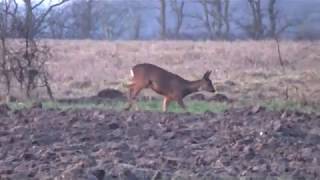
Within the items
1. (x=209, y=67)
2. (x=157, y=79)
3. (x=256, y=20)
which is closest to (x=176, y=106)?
(x=157, y=79)

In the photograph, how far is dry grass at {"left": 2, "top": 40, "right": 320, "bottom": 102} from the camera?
2530 centimetres

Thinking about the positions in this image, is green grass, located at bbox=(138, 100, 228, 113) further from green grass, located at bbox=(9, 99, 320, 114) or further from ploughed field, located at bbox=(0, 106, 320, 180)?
ploughed field, located at bbox=(0, 106, 320, 180)

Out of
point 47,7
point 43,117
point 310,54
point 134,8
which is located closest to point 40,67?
point 47,7

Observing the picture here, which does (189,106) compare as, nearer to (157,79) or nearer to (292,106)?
(157,79)

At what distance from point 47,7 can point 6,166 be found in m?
13.0

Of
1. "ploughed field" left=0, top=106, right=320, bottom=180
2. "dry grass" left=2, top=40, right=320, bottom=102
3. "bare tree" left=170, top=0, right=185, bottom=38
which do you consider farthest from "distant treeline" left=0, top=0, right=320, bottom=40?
"ploughed field" left=0, top=106, right=320, bottom=180

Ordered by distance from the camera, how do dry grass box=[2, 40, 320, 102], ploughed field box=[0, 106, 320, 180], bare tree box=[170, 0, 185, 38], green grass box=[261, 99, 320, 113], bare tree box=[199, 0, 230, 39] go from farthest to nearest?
bare tree box=[170, 0, 185, 38], bare tree box=[199, 0, 230, 39], dry grass box=[2, 40, 320, 102], green grass box=[261, 99, 320, 113], ploughed field box=[0, 106, 320, 180]

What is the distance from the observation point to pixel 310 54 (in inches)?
1425

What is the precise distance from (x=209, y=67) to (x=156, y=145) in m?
20.4

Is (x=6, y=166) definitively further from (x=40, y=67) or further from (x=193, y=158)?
(x=40, y=67)

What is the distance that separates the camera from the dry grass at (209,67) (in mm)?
25297

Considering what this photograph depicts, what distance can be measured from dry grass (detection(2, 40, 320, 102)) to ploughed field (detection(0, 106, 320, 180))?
6697 millimetres

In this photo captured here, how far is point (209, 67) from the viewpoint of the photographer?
32031mm

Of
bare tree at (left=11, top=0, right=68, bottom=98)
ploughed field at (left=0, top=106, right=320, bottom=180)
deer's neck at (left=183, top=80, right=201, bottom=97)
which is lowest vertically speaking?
ploughed field at (left=0, top=106, right=320, bottom=180)
